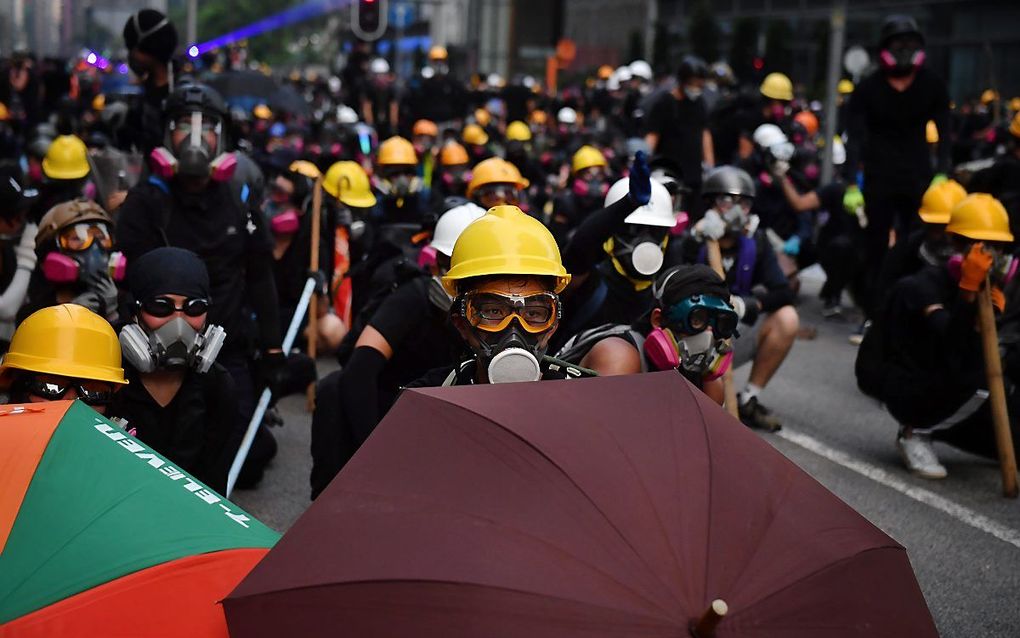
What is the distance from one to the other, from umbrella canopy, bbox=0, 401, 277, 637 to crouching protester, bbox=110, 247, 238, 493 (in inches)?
51.5

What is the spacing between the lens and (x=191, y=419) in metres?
5.04

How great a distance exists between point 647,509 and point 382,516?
49 centimetres

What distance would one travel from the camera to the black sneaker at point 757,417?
820 centimetres

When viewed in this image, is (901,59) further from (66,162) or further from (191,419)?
(191,419)

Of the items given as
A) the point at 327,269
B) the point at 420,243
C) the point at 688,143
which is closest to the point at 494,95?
the point at 688,143

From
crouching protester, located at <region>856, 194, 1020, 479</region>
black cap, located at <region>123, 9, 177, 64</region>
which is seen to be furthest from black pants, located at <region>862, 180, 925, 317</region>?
black cap, located at <region>123, 9, 177, 64</region>

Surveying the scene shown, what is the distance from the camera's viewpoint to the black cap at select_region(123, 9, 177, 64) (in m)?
8.06

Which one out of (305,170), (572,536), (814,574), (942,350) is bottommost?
(942,350)

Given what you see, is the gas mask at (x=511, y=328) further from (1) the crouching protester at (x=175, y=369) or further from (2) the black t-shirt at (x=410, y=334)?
(1) the crouching protester at (x=175, y=369)

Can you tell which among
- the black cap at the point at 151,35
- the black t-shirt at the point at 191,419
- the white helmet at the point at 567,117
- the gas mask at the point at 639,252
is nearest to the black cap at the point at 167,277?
the black t-shirt at the point at 191,419

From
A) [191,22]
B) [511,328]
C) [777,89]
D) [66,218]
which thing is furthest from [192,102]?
[191,22]

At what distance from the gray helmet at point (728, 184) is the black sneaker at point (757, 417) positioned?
1.22 meters

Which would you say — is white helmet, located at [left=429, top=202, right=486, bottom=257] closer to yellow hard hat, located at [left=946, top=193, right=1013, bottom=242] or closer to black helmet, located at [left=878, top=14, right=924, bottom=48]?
yellow hard hat, located at [left=946, top=193, right=1013, bottom=242]

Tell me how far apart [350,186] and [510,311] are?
6861mm
